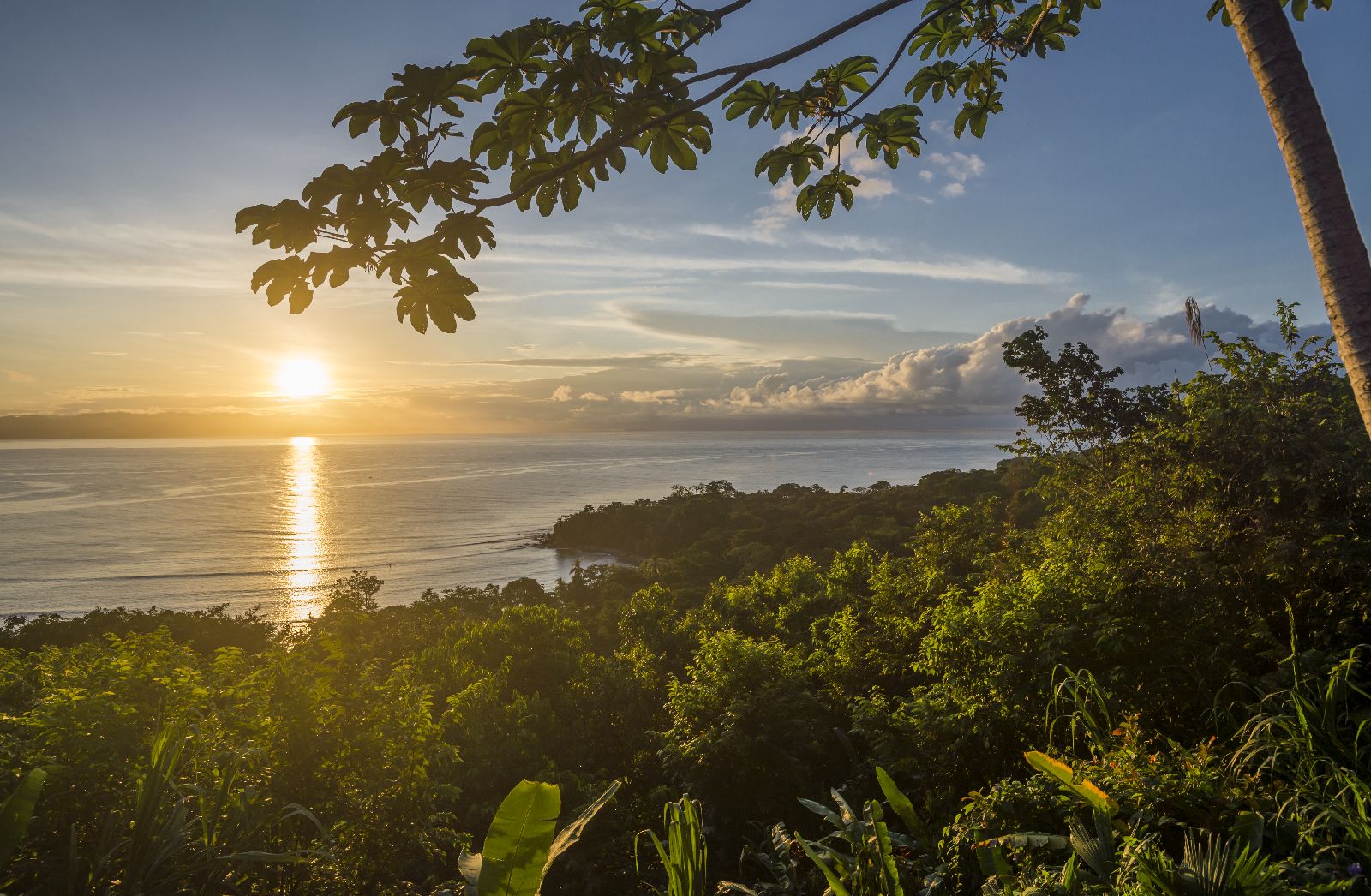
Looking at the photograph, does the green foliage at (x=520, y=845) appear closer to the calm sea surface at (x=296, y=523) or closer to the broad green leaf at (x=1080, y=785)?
the broad green leaf at (x=1080, y=785)

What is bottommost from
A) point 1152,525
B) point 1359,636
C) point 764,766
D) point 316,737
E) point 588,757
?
point 588,757

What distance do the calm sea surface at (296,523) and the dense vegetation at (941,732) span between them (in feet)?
111

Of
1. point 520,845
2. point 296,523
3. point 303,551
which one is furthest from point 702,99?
point 296,523

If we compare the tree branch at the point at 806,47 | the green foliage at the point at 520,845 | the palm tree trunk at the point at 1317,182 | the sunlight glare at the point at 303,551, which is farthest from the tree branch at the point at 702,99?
the sunlight glare at the point at 303,551

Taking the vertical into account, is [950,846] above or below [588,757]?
above

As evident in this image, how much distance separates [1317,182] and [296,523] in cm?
7787

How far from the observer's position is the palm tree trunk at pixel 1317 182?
2092 millimetres

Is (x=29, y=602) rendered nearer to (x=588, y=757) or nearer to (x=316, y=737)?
(x=588, y=757)

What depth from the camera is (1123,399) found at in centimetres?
955

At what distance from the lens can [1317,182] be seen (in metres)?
2.15

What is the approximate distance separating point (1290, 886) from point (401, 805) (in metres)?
4.77

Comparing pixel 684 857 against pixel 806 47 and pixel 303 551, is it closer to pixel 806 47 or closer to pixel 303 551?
pixel 806 47

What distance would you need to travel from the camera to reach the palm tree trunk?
2092mm

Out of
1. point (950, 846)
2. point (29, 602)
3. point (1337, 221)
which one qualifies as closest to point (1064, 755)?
point (950, 846)
